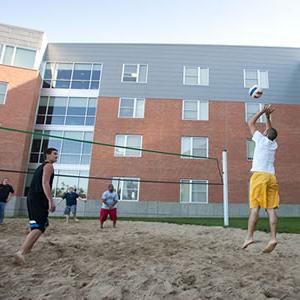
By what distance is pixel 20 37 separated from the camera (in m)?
23.4

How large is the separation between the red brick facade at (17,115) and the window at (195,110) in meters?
12.0

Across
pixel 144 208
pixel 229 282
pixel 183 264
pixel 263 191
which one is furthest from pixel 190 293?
pixel 144 208

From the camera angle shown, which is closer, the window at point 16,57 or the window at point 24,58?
the window at point 16,57

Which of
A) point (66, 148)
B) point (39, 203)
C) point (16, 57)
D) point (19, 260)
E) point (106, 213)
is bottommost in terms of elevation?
point (19, 260)

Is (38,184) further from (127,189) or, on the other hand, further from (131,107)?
(131,107)

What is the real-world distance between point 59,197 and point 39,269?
19.0 metres

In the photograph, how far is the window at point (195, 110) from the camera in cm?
2341

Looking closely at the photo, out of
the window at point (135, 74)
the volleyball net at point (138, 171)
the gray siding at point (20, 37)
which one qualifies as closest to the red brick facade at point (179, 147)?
the volleyball net at point (138, 171)

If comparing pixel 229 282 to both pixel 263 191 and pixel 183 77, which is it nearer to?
pixel 263 191

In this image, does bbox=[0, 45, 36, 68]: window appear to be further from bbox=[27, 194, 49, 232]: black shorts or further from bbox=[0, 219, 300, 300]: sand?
bbox=[27, 194, 49, 232]: black shorts

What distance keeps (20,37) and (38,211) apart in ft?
76.1

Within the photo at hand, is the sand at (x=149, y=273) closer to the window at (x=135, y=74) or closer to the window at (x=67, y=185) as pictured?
the window at (x=67, y=185)

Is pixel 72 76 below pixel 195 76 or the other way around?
below

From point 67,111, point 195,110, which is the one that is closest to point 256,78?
point 195,110
